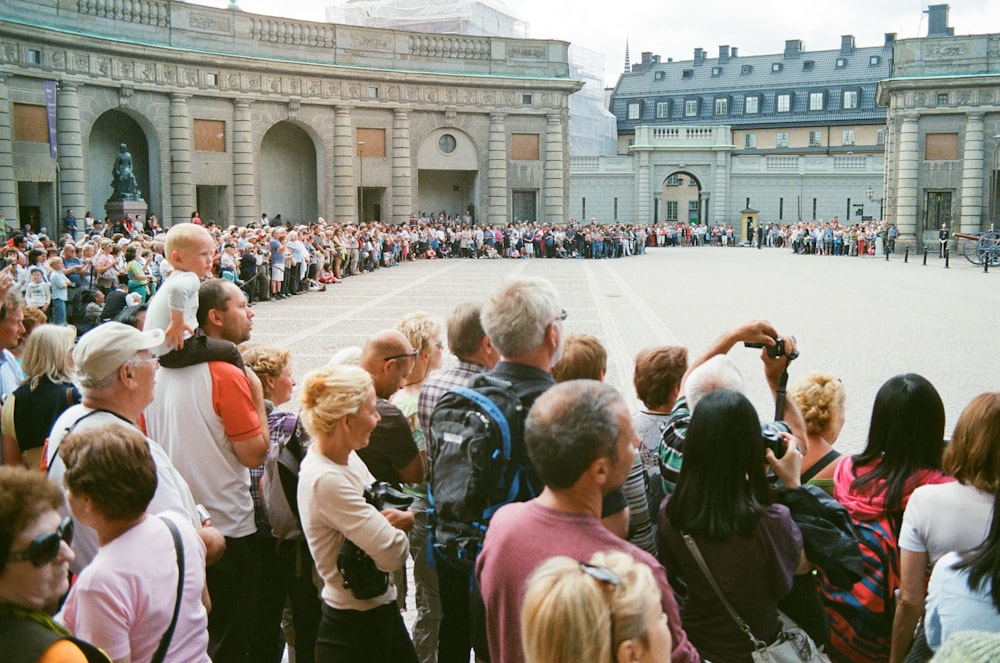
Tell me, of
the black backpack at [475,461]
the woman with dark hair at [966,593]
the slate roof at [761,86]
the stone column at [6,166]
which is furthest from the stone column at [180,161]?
the slate roof at [761,86]

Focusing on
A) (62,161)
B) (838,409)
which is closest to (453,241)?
(62,161)

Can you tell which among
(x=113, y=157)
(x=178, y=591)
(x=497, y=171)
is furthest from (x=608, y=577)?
(x=497, y=171)

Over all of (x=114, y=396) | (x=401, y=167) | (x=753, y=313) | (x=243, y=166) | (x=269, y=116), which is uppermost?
(x=269, y=116)

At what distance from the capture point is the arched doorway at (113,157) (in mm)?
36812

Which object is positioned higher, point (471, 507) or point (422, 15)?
point (422, 15)

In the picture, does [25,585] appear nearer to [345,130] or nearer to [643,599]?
[643,599]

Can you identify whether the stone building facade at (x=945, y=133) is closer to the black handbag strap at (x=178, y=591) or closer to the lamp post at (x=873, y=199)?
the lamp post at (x=873, y=199)

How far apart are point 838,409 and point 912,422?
0.91 meters

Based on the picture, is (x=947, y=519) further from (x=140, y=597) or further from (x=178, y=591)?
(x=140, y=597)

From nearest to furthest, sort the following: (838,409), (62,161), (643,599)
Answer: (643,599)
(838,409)
(62,161)

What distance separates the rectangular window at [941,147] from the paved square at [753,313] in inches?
427

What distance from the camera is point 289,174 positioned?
149ft

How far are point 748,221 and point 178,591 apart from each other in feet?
221

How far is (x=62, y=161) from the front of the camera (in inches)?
1336
